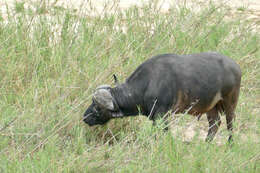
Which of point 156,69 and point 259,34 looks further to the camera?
point 259,34

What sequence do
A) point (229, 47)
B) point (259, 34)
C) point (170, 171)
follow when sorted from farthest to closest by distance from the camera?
1. point (259, 34)
2. point (229, 47)
3. point (170, 171)

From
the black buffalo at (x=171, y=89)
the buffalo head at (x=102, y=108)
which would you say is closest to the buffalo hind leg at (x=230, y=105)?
the black buffalo at (x=171, y=89)

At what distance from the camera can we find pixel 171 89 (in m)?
5.40

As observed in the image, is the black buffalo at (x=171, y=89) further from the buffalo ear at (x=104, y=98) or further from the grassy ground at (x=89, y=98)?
the grassy ground at (x=89, y=98)

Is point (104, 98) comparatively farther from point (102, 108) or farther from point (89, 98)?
point (89, 98)

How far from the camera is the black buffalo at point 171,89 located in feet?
17.8

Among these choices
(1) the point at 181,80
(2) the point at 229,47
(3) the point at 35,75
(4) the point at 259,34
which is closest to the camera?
(1) the point at 181,80

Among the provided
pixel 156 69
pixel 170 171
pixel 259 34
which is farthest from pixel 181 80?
pixel 259 34

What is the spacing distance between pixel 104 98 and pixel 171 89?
2.49ft

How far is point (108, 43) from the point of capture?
6.88 m

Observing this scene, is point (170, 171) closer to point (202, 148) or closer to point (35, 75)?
point (202, 148)

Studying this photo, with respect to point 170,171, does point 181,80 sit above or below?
above

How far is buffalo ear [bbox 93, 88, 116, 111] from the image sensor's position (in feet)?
18.0

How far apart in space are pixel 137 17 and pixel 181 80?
2485 mm
